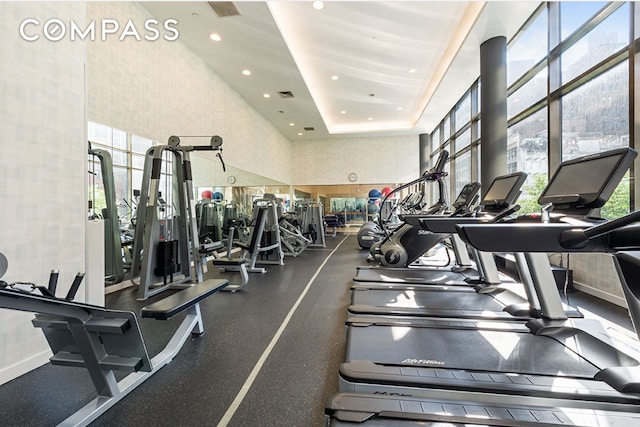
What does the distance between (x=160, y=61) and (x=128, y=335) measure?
15.3 feet

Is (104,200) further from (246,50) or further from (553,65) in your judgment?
(553,65)

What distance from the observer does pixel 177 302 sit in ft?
6.22

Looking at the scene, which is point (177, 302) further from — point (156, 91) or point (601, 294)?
point (601, 294)

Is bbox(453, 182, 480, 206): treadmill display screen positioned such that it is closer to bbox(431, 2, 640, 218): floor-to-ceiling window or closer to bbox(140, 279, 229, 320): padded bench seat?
bbox(431, 2, 640, 218): floor-to-ceiling window

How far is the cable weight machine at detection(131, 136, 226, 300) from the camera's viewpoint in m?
3.47

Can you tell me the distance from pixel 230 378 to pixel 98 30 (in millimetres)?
4380

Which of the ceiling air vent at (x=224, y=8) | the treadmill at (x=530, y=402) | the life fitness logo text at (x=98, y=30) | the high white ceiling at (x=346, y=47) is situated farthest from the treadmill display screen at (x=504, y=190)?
the ceiling air vent at (x=224, y=8)

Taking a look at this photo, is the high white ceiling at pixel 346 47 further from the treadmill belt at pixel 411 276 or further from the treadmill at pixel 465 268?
the treadmill belt at pixel 411 276

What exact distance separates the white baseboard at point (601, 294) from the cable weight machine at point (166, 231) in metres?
4.48

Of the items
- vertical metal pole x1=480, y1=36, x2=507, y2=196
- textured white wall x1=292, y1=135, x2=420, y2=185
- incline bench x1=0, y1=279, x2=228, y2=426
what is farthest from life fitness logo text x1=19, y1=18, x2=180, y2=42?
textured white wall x1=292, y1=135, x2=420, y2=185

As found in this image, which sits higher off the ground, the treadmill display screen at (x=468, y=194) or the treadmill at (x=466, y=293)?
the treadmill display screen at (x=468, y=194)

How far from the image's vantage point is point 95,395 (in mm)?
1657

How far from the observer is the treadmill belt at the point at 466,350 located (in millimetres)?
1629

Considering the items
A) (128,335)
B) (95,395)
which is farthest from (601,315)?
(95,395)
